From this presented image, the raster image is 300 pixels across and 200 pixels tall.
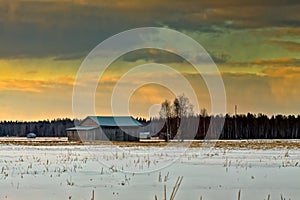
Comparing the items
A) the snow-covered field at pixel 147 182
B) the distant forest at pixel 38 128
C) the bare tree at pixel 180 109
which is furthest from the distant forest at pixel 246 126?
the snow-covered field at pixel 147 182

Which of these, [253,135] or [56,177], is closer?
[56,177]

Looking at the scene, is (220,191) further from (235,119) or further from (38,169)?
(235,119)

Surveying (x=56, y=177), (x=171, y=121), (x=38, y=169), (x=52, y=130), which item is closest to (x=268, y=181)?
(x=56, y=177)

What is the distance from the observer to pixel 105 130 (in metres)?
77.5

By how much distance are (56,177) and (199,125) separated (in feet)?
323

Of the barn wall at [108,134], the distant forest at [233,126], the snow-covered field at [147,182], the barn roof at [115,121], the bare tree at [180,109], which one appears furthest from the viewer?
the distant forest at [233,126]

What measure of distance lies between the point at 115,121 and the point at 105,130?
4.17 m

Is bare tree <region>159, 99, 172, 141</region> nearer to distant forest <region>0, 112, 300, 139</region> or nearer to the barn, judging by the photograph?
distant forest <region>0, 112, 300, 139</region>

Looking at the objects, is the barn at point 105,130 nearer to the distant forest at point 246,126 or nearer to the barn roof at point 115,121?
the barn roof at point 115,121

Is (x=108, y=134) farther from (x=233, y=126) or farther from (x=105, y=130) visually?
(x=233, y=126)

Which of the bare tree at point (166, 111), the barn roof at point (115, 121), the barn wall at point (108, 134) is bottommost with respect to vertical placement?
the barn wall at point (108, 134)

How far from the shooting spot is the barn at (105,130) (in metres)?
76.7

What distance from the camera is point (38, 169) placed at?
19688 millimetres

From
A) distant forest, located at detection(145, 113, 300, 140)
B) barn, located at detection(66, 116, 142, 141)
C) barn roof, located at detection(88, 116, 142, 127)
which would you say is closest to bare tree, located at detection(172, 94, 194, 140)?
distant forest, located at detection(145, 113, 300, 140)
